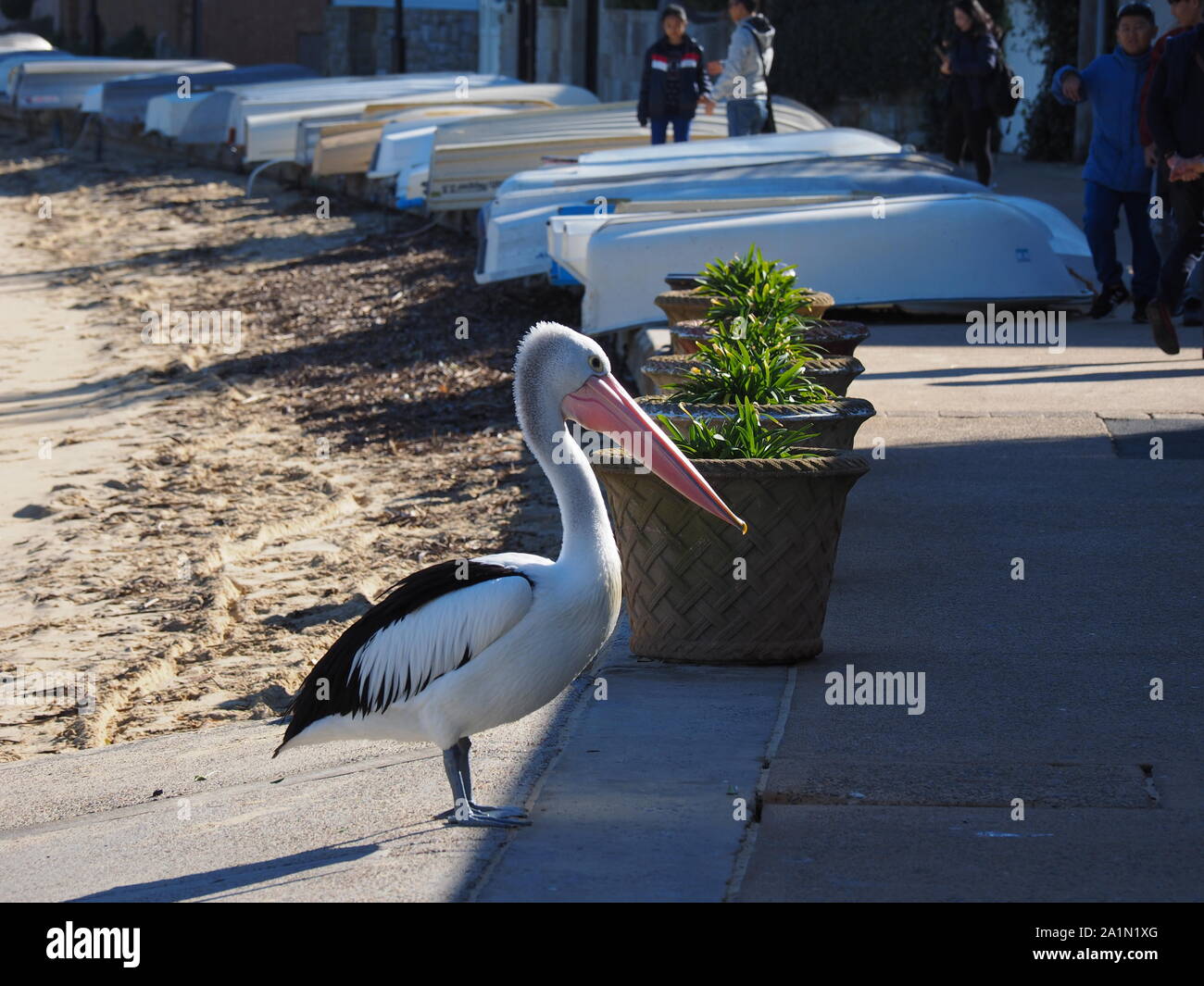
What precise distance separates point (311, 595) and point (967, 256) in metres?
6.19

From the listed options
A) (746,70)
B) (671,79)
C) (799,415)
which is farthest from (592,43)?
(799,415)

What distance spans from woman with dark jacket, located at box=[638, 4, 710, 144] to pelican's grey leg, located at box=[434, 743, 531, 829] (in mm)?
12434

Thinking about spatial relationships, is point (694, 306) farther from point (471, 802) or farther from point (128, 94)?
point (128, 94)

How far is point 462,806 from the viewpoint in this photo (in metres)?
3.89

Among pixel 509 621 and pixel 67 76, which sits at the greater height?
pixel 67 76

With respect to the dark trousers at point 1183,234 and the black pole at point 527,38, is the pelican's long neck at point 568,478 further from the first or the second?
the black pole at point 527,38

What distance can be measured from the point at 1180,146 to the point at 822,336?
3.07 m

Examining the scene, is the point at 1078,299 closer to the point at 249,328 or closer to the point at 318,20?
the point at 249,328

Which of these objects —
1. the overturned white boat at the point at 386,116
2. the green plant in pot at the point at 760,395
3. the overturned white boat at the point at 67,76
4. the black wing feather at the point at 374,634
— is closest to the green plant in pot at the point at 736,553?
the green plant in pot at the point at 760,395

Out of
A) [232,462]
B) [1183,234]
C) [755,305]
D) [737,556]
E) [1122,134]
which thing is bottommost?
[232,462]

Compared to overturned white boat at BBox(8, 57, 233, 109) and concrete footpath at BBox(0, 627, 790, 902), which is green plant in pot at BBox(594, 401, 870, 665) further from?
overturned white boat at BBox(8, 57, 233, 109)

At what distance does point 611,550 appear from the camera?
13.0 ft

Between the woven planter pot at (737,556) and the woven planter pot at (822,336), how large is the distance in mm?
1979
